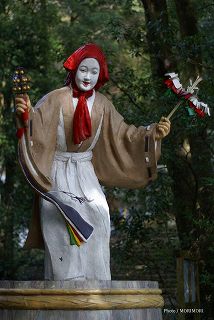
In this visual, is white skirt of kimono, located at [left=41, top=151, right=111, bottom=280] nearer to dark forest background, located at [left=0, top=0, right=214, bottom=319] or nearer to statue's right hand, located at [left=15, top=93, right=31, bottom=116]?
statue's right hand, located at [left=15, top=93, right=31, bottom=116]

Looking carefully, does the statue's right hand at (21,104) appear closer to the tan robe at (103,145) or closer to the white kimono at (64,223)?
the tan robe at (103,145)

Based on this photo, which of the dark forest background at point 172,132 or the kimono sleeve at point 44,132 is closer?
the kimono sleeve at point 44,132

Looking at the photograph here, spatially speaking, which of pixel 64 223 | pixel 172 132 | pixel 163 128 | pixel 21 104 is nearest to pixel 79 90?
pixel 21 104

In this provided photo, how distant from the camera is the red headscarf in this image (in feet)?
21.6

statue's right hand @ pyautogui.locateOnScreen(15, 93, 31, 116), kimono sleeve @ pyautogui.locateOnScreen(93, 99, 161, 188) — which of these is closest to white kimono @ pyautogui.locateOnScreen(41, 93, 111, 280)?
kimono sleeve @ pyautogui.locateOnScreen(93, 99, 161, 188)

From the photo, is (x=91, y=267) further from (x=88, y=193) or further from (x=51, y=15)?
(x=51, y=15)

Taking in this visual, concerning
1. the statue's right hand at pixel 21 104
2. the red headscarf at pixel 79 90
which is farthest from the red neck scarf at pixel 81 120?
the statue's right hand at pixel 21 104

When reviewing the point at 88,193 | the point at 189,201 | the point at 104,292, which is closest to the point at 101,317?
the point at 104,292

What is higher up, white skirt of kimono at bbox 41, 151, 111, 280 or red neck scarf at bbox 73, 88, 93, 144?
red neck scarf at bbox 73, 88, 93, 144

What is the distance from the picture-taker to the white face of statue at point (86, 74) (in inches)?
265

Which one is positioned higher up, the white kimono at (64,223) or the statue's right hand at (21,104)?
the statue's right hand at (21,104)

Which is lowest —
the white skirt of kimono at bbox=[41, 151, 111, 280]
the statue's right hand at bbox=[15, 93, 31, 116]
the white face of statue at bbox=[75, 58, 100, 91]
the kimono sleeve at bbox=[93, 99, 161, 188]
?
the white skirt of kimono at bbox=[41, 151, 111, 280]

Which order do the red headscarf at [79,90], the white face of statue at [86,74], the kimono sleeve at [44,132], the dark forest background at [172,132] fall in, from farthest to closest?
the dark forest background at [172,132]
the white face of statue at [86,74]
the red headscarf at [79,90]
the kimono sleeve at [44,132]

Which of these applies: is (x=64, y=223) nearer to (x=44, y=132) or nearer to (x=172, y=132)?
(x=44, y=132)
